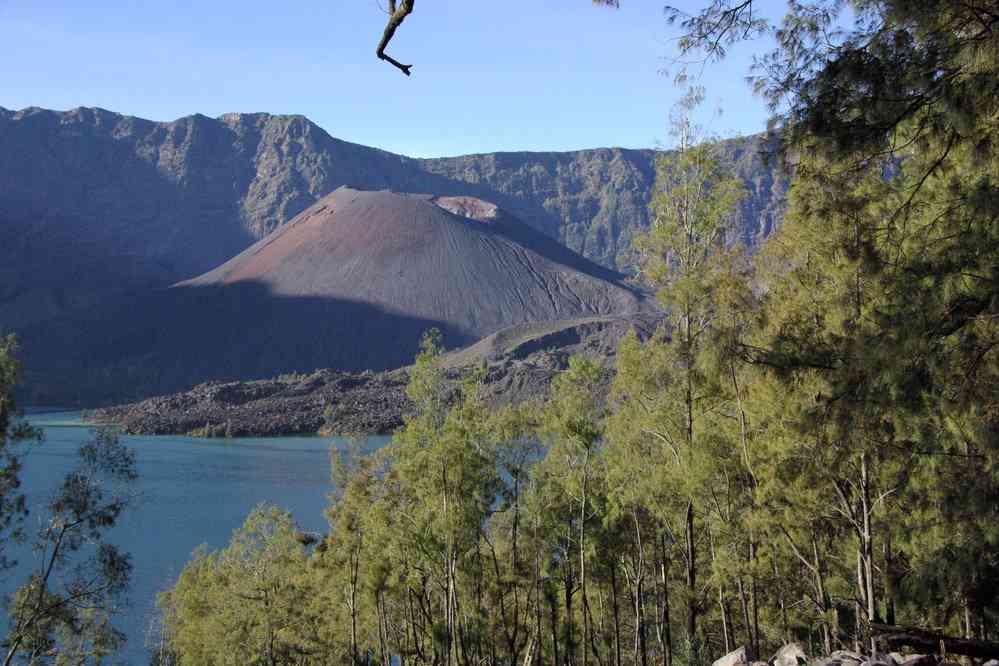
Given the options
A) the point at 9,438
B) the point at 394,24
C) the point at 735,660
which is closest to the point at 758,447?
the point at 735,660

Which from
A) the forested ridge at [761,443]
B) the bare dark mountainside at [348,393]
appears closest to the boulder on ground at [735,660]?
the forested ridge at [761,443]

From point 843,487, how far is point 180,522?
192 ft

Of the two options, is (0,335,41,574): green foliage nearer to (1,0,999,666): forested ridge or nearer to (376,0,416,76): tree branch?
(1,0,999,666): forested ridge

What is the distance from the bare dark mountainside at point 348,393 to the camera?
13988 cm

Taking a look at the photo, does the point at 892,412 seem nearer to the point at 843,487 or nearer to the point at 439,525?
the point at 843,487

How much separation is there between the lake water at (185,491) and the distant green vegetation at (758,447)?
5.84 m

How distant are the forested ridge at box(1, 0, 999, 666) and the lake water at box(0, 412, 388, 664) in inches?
229

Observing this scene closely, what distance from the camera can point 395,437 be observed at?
Result: 62.7 ft

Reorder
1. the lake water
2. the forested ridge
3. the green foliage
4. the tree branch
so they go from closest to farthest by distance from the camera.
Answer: the tree branch → the forested ridge → the green foliage → the lake water

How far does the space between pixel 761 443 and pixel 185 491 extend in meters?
72.1

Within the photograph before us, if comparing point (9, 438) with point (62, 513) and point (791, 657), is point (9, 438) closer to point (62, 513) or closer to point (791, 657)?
point (62, 513)

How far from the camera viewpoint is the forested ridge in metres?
6.76

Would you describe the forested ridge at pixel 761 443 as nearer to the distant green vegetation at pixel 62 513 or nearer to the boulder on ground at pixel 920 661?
the boulder on ground at pixel 920 661

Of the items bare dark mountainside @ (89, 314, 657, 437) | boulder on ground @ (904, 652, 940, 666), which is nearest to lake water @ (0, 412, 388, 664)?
bare dark mountainside @ (89, 314, 657, 437)
